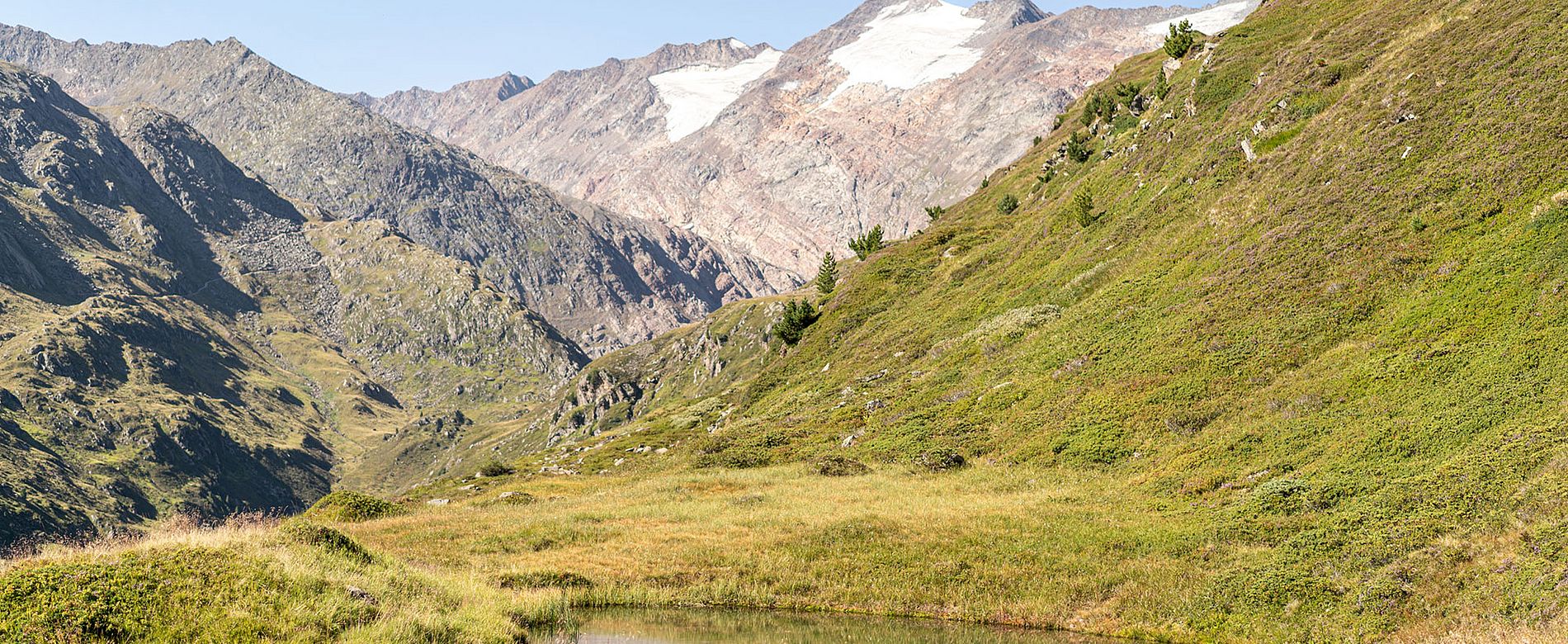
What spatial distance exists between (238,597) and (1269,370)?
4215 centimetres

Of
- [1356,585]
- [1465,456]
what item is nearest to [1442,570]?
[1356,585]

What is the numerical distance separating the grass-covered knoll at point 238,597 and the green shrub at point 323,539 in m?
0.05

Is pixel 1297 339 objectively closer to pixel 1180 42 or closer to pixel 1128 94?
pixel 1128 94

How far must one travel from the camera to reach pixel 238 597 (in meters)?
19.2

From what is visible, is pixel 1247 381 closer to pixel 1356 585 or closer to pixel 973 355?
pixel 1356 585

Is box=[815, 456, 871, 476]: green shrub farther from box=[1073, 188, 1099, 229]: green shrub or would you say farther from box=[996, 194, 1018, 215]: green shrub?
box=[996, 194, 1018, 215]: green shrub

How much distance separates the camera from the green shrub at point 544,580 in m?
30.3

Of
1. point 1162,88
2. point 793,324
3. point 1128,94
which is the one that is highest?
point 1128,94

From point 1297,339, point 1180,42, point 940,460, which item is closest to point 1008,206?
point 1180,42

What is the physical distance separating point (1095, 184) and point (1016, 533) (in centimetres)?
6229

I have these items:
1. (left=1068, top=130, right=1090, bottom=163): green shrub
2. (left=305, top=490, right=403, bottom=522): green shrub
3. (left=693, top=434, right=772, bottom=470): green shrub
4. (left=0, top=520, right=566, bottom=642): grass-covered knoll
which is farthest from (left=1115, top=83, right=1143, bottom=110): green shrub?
(left=0, top=520, right=566, bottom=642): grass-covered knoll

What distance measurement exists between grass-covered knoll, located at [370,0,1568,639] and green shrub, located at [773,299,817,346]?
929cm

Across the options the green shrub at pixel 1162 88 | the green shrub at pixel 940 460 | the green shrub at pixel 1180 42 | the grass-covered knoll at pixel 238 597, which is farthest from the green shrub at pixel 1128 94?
the grass-covered knoll at pixel 238 597

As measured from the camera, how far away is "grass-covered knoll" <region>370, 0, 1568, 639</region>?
84.9ft
